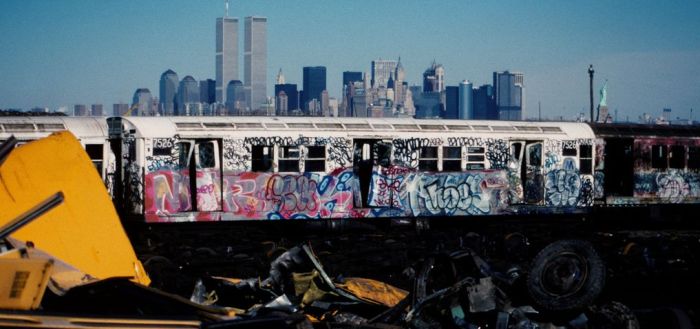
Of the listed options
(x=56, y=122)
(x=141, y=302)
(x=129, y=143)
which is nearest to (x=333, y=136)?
(x=129, y=143)

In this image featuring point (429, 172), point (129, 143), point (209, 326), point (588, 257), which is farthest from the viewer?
point (429, 172)

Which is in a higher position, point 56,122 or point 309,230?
point 56,122

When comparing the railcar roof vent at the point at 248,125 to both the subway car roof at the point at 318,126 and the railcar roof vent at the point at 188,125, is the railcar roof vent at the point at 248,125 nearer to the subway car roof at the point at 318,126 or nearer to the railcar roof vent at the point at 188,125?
the subway car roof at the point at 318,126

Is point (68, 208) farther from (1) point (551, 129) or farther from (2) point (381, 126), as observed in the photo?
(1) point (551, 129)

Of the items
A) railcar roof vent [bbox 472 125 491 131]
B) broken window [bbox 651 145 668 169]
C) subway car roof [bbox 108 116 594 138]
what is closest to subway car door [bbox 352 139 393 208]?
subway car roof [bbox 108 116 594 138]

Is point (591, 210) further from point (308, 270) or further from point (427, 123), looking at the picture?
point (308, 270)

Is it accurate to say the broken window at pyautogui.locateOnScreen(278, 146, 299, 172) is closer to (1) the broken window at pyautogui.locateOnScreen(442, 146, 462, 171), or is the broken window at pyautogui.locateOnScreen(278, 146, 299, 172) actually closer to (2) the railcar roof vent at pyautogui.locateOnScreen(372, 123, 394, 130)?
(2) the railcar roof vent at pyautogui.locateOnScreen(372, 123, 394, 130)

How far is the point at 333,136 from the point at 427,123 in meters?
2.74

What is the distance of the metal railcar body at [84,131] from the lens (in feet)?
79.4

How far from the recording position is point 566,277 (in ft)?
37.4

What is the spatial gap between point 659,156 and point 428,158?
8.34 m

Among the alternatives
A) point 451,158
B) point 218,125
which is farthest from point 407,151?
point 218,125

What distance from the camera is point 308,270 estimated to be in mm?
12664

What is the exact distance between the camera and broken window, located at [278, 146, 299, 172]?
25.2 metres
